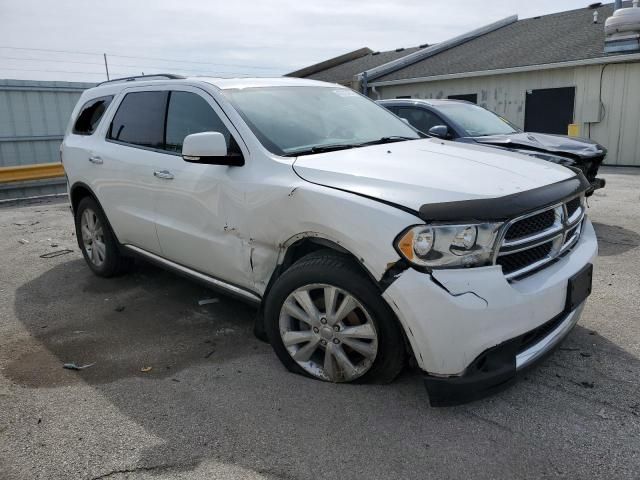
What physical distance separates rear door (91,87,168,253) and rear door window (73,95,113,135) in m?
0.32

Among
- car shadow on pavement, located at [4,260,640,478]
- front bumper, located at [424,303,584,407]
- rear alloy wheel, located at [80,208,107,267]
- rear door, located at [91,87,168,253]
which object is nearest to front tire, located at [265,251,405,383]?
car shadow on pavement, located at [4,260,640,478]

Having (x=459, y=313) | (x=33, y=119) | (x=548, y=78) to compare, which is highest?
(x=548, y=78)

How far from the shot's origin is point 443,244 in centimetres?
255

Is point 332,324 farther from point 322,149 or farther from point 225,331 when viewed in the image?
point 225,331

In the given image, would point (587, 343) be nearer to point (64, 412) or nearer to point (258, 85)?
point (258, 85)

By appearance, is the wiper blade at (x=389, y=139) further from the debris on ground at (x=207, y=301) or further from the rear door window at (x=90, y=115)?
the rear door window at (x=90, y=115)

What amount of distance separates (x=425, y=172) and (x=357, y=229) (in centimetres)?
55

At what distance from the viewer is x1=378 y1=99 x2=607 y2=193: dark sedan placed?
654 cm

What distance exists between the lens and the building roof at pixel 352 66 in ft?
73.8

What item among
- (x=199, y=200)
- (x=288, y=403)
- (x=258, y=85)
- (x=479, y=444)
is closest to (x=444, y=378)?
(x=479, y=444)

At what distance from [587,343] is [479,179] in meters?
1.56

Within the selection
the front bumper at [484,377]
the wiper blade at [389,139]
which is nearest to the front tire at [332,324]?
the front bumper at [484,377]

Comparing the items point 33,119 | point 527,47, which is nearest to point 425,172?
point 33,119

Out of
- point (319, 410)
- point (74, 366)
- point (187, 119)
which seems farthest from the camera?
point (187, 119)
